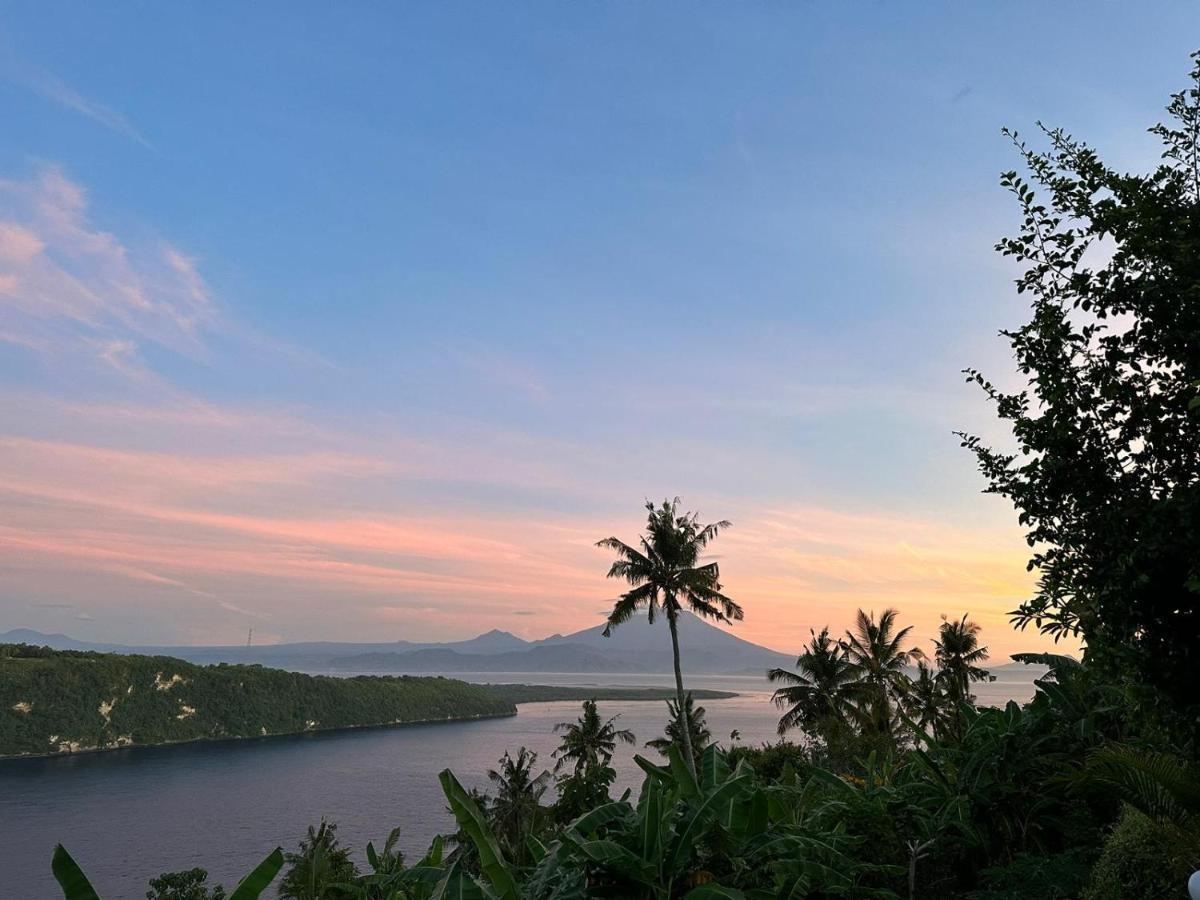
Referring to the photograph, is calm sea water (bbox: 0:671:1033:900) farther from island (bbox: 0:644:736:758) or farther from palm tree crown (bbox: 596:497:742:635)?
palm tree crown (bbox: 596:497:742:635)

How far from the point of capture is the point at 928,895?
7484mm

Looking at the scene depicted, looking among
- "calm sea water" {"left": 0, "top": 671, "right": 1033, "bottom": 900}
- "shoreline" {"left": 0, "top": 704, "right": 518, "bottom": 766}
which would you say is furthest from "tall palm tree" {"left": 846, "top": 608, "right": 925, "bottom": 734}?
"shoreline" {"left": 0, "top": 704, "right": 518, "bottom": 766}

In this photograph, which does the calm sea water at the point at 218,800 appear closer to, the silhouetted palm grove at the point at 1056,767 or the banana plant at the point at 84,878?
the silhouetted palm grove at the point at 1056,767

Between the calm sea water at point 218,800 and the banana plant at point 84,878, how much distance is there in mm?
66780

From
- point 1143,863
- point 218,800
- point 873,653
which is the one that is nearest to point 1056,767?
point 1143,863

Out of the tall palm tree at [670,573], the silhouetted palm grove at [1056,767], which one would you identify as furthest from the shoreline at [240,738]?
the silhouetted palm grove at [1056,767]

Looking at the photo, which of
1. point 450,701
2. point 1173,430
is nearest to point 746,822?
point 1173,430

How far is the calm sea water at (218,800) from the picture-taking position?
2601 inches

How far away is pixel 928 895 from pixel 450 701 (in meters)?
194

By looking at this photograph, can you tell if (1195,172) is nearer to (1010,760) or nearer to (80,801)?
(1010,760)

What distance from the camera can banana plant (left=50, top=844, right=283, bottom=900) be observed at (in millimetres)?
3006

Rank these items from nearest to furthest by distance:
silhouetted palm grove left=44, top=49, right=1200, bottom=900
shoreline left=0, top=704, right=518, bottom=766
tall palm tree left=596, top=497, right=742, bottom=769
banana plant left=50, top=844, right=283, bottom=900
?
banana plant left=50, top=844, right=283, bottom=900
silhouetted palm grove left=44, top=49, right=1200, bottom=900
tall palm tree left=596, top=497, right=742, bottom=769
shoreline left=0, top=704, right=518, bottom=766

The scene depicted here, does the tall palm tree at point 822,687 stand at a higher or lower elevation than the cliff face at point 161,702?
higher

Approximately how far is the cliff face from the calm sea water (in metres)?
6.10
